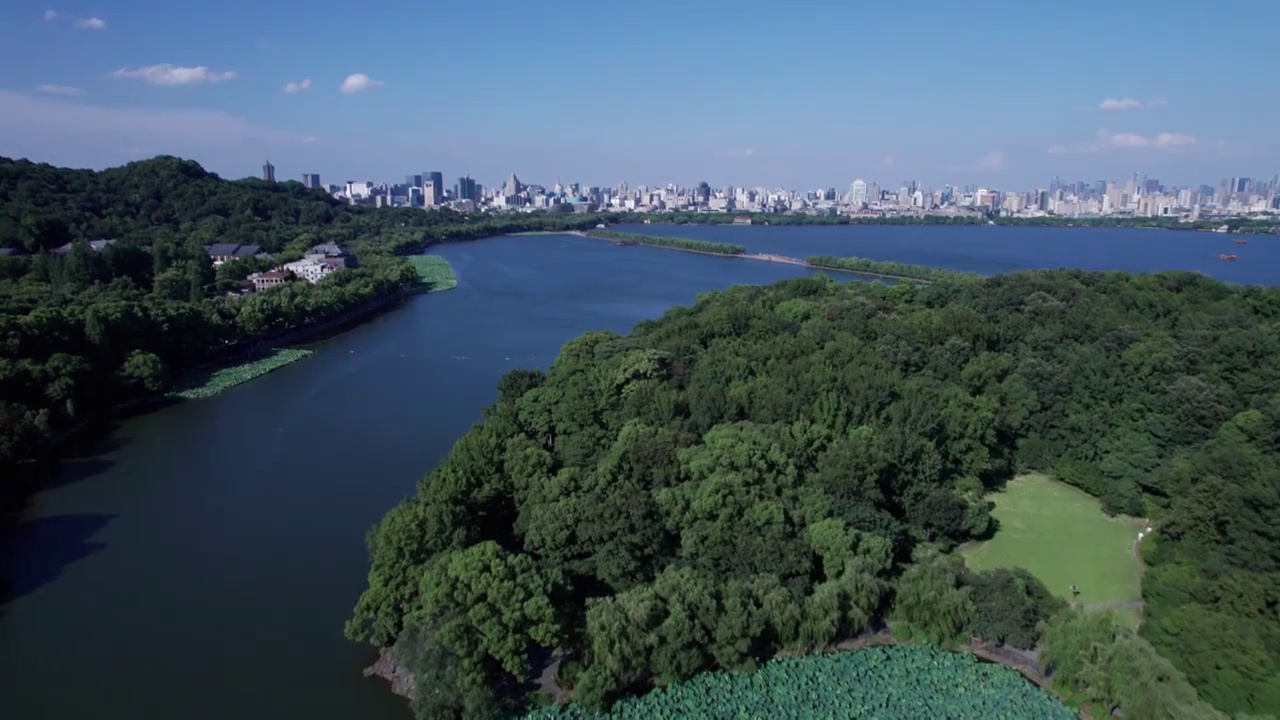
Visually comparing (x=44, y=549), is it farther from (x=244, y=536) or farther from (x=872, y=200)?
(x=872, y=200)

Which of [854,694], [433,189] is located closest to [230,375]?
[854,694]

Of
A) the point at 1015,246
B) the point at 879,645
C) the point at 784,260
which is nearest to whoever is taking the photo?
the point at 879,645

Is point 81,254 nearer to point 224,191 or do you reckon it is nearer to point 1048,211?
point 224,191

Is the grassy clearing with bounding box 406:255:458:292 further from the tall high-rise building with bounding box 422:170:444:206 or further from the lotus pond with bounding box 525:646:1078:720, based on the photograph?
the tall high-rise building with bounding box 422:170:444:206

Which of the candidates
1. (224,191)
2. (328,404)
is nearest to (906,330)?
(328,404)

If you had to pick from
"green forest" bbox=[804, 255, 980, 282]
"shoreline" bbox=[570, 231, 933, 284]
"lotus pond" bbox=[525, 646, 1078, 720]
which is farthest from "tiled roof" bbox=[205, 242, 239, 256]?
"lotus pond" bbox=[525, 646, 1078, 720]

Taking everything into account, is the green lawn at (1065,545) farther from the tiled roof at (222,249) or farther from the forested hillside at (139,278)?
the tiled roof at (222,249)

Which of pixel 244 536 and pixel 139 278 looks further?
pixel 139 278

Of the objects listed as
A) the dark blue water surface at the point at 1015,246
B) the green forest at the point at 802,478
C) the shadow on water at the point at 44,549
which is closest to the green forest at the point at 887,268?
the dark blue water surface at the point at 1015,246
